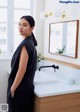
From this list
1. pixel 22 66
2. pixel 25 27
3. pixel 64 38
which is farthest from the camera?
pixel 64 38

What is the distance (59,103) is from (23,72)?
0.51 m

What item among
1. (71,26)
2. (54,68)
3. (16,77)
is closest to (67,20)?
(71,26)

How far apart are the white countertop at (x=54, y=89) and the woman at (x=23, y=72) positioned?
0.12 meters

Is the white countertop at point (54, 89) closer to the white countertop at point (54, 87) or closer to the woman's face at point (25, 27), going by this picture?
the white countertop at point (54, 87)

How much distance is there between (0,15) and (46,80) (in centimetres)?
140

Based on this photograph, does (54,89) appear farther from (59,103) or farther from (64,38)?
(64,38)

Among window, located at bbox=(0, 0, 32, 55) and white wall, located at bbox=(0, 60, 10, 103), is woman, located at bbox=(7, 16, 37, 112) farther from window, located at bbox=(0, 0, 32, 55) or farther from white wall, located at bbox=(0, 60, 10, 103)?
window, located at bbox=(0, 0, 32, 55)

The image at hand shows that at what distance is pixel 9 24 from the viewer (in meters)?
3.06

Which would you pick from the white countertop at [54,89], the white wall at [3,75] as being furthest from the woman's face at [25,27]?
the white wall at [3,75]

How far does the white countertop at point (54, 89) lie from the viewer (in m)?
1.88

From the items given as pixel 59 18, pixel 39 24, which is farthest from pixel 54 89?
pixel 39 24

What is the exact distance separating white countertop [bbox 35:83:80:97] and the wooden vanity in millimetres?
40

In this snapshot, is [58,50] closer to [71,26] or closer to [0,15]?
[71,26]

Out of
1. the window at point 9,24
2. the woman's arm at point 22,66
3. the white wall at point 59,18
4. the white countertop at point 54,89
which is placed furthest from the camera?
the window at point 9,24
